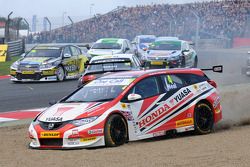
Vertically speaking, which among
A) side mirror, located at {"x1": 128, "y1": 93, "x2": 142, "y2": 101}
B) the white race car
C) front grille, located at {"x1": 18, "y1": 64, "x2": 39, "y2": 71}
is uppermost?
side mirror, located at {"x1": 128, "y1": 93, "x2": 142, "y2": 101}

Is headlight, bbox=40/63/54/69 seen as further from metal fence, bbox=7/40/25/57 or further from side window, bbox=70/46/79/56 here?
metal fence, bbox=7/40/25/57

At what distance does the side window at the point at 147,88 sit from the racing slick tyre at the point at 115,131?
74cm

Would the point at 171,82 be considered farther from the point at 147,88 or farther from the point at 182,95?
the point at 147,88

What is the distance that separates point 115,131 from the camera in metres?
10.5

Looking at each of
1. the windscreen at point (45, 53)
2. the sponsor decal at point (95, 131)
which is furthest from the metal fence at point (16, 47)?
the sponsor decal at point (95, 131)

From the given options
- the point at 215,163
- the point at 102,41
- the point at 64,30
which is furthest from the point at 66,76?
the point at 64,30

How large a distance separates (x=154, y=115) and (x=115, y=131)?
3.22 feet

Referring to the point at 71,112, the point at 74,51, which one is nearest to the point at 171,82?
the point at 71,112

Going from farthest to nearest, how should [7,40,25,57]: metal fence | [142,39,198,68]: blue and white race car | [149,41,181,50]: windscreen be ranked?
[7,40,25,57]: metal fence → [149,41,181,50]: windscreen → [142,39,198,68]: blue and white race car

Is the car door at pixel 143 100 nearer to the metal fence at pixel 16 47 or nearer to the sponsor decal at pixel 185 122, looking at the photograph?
the sponsor decal at pixel 185 122

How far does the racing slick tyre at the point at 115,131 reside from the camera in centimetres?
1031

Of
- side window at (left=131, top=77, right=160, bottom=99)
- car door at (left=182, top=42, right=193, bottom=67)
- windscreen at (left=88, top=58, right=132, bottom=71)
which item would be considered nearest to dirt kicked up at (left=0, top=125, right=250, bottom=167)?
side window at (left=131, top=77, right=160, bottom=99)

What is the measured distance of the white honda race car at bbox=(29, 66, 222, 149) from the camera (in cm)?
1030

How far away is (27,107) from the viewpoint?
54.6 ft
